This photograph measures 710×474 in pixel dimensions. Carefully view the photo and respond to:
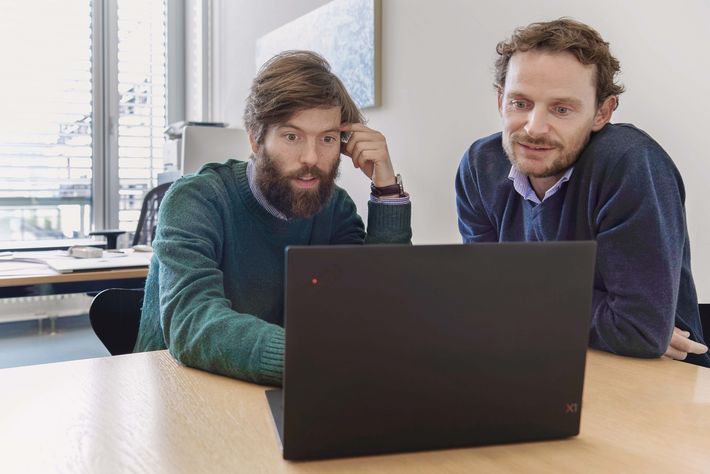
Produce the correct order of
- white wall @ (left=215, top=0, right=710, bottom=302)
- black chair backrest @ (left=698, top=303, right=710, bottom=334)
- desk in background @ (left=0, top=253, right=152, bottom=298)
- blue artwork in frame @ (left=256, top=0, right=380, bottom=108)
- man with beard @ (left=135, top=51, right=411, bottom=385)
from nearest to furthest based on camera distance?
man with beard @ (left=135, top=51, right=411, bottom=385)
black chair backrest @ (left=698, top=303, right=710, bottom=334)
white wall @ (left=215, top=0, right=710, bottom=302)
desk in background @ (left=0, top=253, right=152, bottom=298)
blue artwork in frame @ (left=256, top=0, right=380, bottom=108)

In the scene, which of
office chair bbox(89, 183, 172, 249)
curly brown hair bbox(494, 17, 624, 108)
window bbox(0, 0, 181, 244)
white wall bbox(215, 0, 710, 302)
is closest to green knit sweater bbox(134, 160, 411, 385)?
curly brown hair bbox(494, 17, 624, 108)

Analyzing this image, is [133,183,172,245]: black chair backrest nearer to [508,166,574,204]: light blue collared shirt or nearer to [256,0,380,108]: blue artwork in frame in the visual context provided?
[256,0,380,108]: blue artwork in frame

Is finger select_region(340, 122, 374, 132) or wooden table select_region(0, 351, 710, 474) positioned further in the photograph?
finger select_region(340, 122, 374, 132)

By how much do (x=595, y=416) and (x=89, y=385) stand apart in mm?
722

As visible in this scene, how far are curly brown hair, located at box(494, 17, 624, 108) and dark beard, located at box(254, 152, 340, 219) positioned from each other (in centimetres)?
49

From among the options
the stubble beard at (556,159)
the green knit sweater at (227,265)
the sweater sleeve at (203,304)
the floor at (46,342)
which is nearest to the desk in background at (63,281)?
the green knit sweater at (227,265)

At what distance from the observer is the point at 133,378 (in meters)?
0.98

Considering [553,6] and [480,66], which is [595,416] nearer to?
[553,6]

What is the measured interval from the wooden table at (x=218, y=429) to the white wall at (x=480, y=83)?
83 centimetres

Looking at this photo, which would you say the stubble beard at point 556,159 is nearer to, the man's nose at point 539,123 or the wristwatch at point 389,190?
the man's nose at point 539,123

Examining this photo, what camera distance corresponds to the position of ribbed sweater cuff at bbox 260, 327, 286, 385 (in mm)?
923

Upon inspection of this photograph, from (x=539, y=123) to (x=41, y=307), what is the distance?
162 inches

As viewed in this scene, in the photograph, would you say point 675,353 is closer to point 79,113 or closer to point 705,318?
point 705,318

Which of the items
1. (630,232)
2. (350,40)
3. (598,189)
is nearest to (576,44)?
(598,189)
